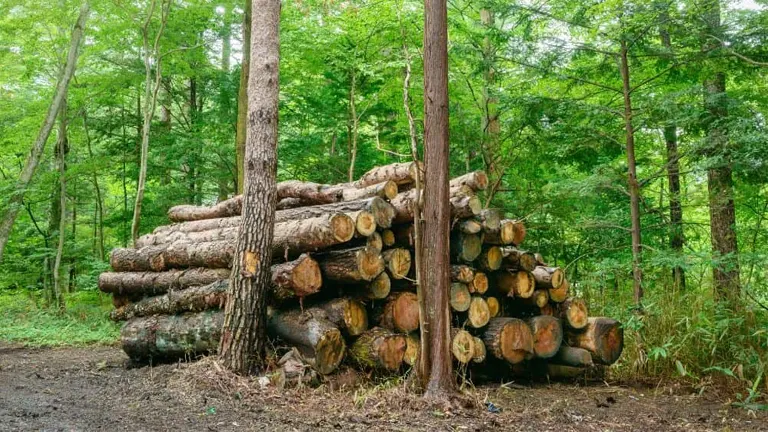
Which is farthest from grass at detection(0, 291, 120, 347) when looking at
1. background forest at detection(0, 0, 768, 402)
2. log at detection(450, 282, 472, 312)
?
log at detection(450, 282, 472, 312)

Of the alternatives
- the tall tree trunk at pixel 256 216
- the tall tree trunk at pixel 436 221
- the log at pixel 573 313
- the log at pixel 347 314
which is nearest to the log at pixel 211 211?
the tall tree trunk at pixel 256 216

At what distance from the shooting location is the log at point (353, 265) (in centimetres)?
527

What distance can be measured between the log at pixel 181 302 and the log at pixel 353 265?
1346 mm

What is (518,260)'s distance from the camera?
6.15m

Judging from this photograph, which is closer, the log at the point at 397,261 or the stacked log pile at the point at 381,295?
the stacked log pile at the point at 381,295

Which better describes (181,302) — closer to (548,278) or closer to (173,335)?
(173,335)

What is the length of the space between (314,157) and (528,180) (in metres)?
4.81

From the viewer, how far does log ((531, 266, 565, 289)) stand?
6262mm

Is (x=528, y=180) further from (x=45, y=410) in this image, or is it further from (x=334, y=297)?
(x=45, y=410)

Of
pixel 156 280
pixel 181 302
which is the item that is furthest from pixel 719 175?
pixel 156 280

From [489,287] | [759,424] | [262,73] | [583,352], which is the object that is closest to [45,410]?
[262,73]

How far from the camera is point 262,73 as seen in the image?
5.61 m

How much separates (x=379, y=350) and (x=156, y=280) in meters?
3.76

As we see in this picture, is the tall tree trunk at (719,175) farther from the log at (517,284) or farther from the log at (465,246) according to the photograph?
the log at (465,246)
